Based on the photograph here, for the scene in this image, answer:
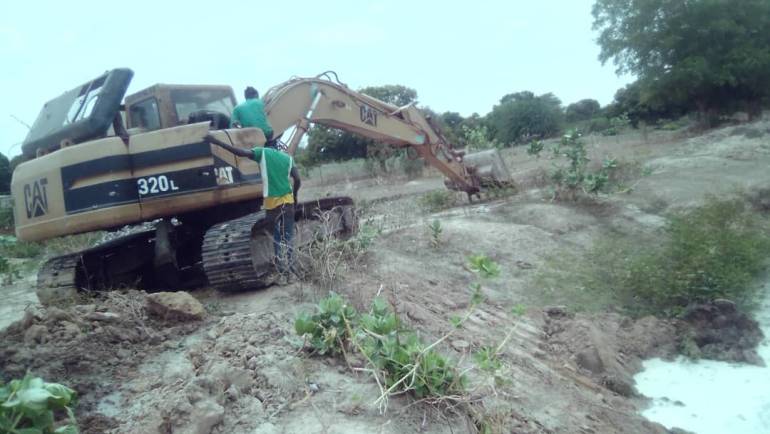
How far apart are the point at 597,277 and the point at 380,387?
16.8 feet

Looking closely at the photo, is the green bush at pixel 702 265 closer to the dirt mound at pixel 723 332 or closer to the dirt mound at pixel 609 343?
the dirt mound at pixel 723 332

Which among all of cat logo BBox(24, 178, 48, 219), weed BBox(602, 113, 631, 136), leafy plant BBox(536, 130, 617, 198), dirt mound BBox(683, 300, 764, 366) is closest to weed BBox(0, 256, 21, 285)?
cat logo BBox(24, 178, 48, 219)

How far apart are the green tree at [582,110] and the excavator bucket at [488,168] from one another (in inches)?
1257

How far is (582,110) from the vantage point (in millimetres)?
46406

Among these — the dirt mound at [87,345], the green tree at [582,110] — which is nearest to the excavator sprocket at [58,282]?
the dirt mound at [87,345]

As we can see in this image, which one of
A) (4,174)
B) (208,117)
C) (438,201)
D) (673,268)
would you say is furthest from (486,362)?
(4,174)

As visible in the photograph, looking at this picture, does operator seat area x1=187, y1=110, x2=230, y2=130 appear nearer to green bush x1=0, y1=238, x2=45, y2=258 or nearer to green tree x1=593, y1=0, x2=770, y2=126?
green bush x1=0, y1=238, x2=45, y2=258

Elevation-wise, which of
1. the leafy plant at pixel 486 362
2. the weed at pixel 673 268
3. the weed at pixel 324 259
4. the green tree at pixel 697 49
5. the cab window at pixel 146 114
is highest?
the green tree at pixel 697 49

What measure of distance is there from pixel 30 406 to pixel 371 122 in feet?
22.5

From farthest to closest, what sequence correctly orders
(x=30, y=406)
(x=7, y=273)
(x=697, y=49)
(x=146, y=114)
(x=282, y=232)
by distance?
(x=697, y=49), (x=7, y=273), (x=146, y=114), (x=282, y=232), (x=30, y=406)

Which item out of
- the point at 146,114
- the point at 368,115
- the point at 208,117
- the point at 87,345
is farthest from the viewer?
the point at 368,115

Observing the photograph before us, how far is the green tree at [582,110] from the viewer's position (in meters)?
44.4

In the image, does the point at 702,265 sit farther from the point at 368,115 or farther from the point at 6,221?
the point at 6,221

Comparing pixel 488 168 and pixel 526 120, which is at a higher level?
pixel 526 120
